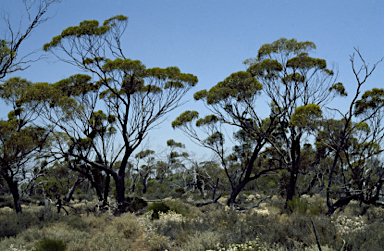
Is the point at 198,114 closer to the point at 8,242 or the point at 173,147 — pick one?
the point at 8,242

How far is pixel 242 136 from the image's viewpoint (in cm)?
2153

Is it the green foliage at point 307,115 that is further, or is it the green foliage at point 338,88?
the green foliage at point 338,88

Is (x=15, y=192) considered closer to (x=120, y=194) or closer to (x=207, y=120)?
(x=120, y=194)

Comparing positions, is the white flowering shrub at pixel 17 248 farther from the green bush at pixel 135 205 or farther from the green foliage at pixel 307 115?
the green foliage at pixel 307 115

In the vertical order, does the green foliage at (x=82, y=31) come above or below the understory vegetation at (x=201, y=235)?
above

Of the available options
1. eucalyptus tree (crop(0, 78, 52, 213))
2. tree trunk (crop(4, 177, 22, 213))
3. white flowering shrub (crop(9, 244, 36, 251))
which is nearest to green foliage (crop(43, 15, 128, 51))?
eucalyptus tree (crop(0, 78, 52, 213))

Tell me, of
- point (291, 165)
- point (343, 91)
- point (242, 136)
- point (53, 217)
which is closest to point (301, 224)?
point (291, 165)

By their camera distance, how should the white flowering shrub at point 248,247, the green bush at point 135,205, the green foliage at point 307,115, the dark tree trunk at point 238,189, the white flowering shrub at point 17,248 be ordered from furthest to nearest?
the dark tree trunk at point 238,189 < the green bush at point 135,205 < the green foliage at point 307,115 < the white flowering shrub at point 17,248 < the white flowering shrub at point 248,247

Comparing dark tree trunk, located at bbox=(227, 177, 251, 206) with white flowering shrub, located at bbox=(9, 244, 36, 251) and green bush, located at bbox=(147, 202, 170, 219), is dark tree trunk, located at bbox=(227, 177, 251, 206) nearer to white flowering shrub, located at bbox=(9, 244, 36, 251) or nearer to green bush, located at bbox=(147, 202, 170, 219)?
green bush, located at bbox=(147, 202, 170, 219)

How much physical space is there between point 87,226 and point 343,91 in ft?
48.6

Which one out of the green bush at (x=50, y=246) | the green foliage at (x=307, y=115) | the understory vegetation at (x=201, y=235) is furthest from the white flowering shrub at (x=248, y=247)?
the green foliage at (x=307, y=115)

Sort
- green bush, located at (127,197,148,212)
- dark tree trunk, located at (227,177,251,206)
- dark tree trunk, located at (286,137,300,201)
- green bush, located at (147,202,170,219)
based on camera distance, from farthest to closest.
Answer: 1. dark tree trunk, located at (227,177,251,206)
2. green bush, located at (127,197,148,212)
3. dark tree trunk, located at (286,137,300,201)
4. green bush, located at (147,202,170,219)

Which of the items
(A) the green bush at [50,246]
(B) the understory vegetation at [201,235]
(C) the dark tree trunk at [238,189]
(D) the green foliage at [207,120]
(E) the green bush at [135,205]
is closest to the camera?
(B) the understory vegetation at [201,235]

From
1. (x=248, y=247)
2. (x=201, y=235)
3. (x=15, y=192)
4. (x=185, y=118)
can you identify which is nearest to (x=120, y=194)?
(x=15, y=192)
